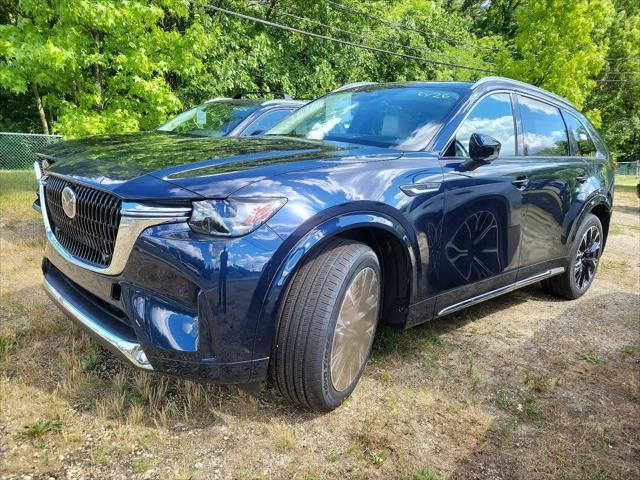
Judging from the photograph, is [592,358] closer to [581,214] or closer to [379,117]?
[581,214]

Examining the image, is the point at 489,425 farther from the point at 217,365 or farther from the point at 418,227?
the point at 217,365

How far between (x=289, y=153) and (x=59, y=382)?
68.6 inches

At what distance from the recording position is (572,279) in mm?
4395

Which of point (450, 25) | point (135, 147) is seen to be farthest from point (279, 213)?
point (450, 25)

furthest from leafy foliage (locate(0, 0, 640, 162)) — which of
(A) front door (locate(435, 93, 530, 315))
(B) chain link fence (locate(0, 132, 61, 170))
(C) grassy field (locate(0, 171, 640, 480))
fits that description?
(A) front door (locate(435, 93, 530, 315))

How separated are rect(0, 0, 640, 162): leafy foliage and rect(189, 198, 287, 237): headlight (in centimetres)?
569

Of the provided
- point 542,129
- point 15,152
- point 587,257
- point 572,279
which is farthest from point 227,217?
point 15,152

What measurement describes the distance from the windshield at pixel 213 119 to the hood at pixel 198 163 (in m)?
3.35

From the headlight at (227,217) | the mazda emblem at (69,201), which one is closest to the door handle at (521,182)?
the headlight at (227,217)

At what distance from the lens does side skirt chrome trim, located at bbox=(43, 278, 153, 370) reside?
81.1 inches

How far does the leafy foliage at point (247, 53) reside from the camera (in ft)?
22.5

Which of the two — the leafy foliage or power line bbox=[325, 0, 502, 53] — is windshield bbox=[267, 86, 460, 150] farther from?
power line bbox=[325, 0, 502, 53]

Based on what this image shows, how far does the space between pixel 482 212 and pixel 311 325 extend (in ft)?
4.97

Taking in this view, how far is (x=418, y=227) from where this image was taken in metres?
2.65
